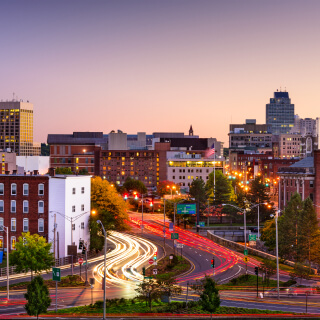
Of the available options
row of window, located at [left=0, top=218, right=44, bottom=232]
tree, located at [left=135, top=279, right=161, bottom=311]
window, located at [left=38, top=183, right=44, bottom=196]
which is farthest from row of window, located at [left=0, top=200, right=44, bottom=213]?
tree, located at [left=135, top=279, right=161, bottom=311]

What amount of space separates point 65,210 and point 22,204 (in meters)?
7.40

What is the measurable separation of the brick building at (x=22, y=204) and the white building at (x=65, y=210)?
1300 millimetres

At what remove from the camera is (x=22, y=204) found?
95.2 metres

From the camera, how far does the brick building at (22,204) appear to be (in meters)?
94.4

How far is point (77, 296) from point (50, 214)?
32293 mm

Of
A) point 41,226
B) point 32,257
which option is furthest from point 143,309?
point 41,226

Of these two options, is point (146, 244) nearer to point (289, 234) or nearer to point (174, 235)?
point (174, 235)

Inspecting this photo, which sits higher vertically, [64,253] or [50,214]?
[50,214]

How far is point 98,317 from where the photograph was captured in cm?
5103

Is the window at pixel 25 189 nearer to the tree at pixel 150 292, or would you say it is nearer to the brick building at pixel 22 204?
the brick building at pixel 22 204

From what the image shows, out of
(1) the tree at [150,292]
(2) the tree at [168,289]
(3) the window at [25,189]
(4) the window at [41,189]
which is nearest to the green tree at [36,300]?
(1) the tree at [150,292]

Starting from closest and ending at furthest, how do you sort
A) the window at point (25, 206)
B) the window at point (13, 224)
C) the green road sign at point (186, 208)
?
the window at point (13, 224) < the window at point (25, 206) < the green road sign at point (186, 208)

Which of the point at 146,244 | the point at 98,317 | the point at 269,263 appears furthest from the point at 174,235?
the point at 98,317

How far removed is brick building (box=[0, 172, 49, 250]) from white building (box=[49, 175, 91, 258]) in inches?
51.2
